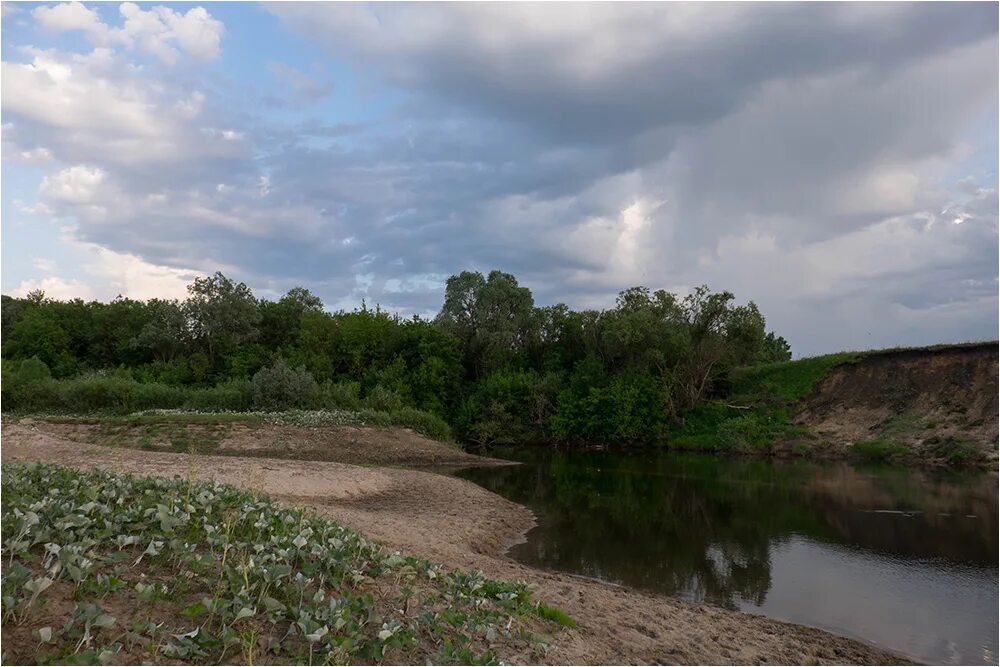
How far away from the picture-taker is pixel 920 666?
10.5m

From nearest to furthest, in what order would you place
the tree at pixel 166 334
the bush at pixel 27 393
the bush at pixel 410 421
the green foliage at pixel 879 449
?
the bush at pixel 410 421 → the bush at pixel 27 393 → the green foliage at pixel 879 449 → the tree at pixel 166 334

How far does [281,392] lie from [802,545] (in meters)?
32.4

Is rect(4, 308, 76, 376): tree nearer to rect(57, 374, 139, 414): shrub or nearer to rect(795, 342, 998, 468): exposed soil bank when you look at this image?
rect(57, 374, 139, 414): shrub

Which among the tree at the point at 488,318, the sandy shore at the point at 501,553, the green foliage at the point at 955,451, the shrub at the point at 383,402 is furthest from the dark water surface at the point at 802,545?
the tree at the point at 488,318

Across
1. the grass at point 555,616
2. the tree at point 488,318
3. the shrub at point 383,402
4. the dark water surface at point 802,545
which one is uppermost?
the tree at point 488,318

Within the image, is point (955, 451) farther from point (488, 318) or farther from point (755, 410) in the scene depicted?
point (488, 318)

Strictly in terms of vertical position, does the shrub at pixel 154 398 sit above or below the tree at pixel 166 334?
below

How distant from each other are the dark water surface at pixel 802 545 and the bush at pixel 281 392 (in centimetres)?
1388

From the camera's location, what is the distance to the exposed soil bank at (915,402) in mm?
44500

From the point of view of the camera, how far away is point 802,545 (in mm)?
18984

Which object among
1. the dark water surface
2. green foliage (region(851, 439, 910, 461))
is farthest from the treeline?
the dark water surface

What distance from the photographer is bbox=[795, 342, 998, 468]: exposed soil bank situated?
146 ft

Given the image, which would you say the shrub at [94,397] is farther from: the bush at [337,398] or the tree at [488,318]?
the tree at [488,318]

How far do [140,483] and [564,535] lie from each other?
39.1 ft
